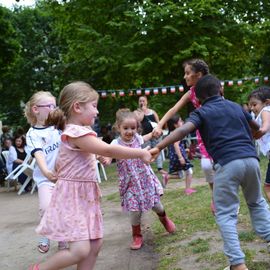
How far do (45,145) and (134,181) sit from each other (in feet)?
3.28

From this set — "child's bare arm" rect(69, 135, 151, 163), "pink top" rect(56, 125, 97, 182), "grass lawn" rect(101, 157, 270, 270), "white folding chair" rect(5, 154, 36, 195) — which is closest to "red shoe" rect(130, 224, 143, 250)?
"grass lawn" rect(101, 157, 270, 270)

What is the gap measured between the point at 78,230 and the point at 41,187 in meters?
1.66

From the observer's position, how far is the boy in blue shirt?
3.58 m

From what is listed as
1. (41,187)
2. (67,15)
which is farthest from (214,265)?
(67,15)

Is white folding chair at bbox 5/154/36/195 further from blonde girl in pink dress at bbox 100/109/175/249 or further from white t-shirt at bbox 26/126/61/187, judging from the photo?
blonde girl in pink dress at bbox 100/109/175/249

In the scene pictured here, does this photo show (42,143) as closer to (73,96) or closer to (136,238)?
(136,238)

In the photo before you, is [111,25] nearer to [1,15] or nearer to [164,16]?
[164,16]

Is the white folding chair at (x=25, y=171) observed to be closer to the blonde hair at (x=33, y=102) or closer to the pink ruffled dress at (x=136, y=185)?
the blonde hair at (x=33, y=102)

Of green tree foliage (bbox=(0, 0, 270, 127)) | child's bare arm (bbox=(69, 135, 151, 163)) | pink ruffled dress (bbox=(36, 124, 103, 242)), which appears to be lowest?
pink ruffled dress (bbox=(36, 124, 103, 242))

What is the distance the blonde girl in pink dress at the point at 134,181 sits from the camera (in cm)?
501

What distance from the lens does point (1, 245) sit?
6000 mm

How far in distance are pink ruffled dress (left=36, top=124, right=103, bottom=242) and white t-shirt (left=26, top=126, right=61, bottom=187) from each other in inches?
54.8

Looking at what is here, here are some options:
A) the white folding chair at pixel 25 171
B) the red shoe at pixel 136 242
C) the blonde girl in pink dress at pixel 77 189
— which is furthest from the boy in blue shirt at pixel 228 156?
the white folding chair at pixel 25 171

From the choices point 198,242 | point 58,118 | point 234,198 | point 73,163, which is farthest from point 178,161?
point 73,163
